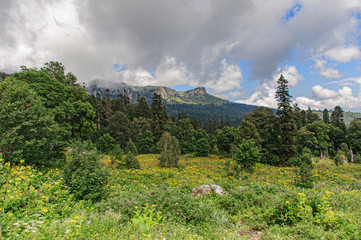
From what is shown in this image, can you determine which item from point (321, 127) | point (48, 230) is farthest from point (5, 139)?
point (321, 127)

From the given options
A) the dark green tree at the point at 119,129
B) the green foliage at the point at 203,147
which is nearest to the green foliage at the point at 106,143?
the dark green tree at the point at 119,129

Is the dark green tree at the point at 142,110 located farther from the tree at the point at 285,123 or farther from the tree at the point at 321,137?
the tree at the point at 321,137

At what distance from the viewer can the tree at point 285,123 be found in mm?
27561

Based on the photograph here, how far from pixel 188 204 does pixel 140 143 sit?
36.7 m

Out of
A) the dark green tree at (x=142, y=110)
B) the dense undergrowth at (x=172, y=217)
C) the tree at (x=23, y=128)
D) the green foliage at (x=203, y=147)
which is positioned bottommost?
the green foliage at (x=203, y=147)

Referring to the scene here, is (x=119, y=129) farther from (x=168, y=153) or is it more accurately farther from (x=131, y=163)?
(x=131, y=163)

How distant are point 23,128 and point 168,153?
1683 centimetres

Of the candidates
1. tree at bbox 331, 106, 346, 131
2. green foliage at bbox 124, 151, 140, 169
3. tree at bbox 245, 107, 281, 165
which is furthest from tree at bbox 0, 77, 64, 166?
tree at bbox 331, 106, 346, 131

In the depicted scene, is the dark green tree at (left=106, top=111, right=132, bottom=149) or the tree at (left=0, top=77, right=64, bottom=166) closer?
the tree at (left=0, top=77, right=64, bottom=166)

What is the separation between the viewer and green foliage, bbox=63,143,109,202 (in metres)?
7.04

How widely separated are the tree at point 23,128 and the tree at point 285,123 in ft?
102

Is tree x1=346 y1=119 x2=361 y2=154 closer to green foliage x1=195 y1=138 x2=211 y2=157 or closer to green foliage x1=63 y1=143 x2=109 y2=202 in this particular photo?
green foliage x1=195 y1=138 x2=211 y2=157

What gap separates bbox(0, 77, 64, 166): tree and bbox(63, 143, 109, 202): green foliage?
3.50 metres

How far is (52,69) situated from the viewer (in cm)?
1827
